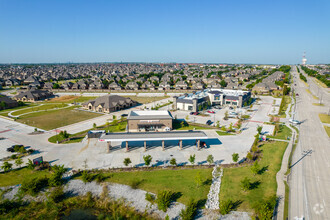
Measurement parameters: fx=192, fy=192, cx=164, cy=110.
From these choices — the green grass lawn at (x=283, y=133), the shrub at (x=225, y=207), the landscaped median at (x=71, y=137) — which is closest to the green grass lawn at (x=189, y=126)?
the landscaped median at (x=71, y=137)

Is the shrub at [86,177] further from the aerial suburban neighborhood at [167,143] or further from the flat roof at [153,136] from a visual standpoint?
the flat roof at [153,136]

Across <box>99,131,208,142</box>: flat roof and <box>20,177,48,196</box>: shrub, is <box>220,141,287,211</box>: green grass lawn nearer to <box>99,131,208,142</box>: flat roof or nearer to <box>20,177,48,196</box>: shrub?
<box>99,131,208,142</box>: flat roof

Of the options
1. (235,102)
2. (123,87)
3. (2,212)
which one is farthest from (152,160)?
(123,87)

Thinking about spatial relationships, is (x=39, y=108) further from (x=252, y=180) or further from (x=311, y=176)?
(x=311, y=176)

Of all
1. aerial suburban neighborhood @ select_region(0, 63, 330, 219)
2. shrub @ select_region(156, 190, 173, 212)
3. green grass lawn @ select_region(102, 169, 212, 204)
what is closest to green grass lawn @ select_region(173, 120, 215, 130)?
aerial suburban neighborhood @ select_region(0, 63, 330, 219)

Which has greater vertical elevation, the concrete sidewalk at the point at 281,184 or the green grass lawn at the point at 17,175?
the concrete sidewalk at the point at 281,184

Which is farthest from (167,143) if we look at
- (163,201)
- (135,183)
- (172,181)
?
(163,201)
